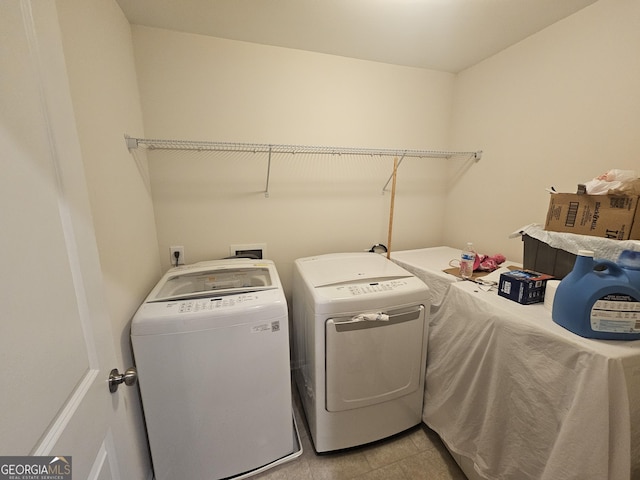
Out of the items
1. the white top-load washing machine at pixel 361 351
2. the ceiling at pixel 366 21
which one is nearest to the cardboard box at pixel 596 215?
the white top-load washing machine at pixel 361 351

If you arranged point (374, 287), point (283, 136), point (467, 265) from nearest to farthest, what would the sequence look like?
point (374, 287), point (467, 265), point (283, 136)

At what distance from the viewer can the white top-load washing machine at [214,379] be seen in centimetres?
113

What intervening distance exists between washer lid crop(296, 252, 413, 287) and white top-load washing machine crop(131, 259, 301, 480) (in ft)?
0.87

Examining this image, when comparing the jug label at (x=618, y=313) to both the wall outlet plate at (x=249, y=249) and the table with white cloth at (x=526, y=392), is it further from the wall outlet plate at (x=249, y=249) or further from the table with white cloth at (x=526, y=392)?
the wall outlet plate at (x=249, y=249)

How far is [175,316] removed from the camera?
1.11 m

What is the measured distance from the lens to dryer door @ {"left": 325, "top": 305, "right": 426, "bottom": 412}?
133 centimetres

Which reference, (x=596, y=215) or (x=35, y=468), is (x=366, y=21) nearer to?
(x=596, y=215)

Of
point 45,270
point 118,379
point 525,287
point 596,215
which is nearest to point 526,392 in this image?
point 525,287

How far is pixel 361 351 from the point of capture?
136cm

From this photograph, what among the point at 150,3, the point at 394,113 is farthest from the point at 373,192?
the point at 150,3

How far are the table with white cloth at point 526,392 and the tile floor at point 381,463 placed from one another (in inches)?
5.7

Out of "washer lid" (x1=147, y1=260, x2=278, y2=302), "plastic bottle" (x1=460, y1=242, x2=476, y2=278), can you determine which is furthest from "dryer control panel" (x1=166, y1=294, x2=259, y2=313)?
"plastic bottle" (x1=460, y1=242, x2=476, y2=278)

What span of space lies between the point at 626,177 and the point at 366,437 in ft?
5.79

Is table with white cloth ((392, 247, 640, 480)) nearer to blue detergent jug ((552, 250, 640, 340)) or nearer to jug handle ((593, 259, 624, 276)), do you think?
blue detergent jug ((552, 250, 640, 340))
